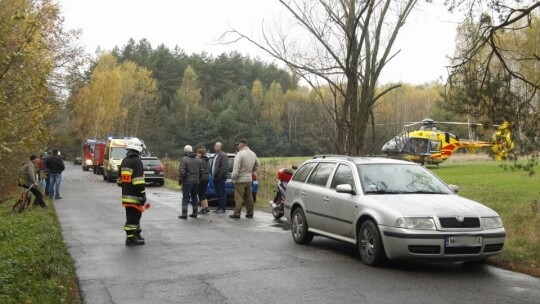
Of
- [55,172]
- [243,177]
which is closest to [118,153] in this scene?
[55,172]

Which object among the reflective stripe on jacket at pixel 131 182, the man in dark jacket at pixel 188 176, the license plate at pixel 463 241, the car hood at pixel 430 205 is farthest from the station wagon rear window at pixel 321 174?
the man in dark jacket at pixel 188 176

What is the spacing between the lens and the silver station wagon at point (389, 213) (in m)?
7.29

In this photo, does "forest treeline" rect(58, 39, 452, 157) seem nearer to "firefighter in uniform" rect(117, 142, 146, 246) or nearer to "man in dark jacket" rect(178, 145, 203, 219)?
"man in dark jacket" rect(178, 145, 203, 219)

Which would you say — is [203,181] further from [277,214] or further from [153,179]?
[153,179]

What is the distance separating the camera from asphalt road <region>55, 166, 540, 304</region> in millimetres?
6300

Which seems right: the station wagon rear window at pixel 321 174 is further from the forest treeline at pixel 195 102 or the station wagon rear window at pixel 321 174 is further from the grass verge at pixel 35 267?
the forest treeline at pixel 195 102

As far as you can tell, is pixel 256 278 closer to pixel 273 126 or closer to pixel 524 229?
pixel 524 229

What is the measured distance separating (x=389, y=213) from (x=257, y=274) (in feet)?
6.45

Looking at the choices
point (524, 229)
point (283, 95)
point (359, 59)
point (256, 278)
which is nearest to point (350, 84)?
point (359, 59)

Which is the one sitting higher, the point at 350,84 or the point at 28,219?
the point at 350,84

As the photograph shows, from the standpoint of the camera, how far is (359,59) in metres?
14.1

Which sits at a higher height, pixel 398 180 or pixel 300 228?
pixel 398 180

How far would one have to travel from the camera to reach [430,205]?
764 cm

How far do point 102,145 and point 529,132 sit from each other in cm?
3546
